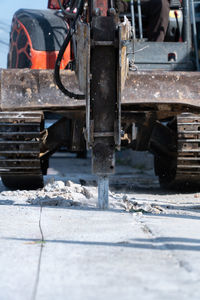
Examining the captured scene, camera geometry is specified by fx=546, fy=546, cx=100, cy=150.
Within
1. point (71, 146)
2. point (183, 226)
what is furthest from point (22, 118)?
point (183, 226)

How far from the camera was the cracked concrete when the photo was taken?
1.80m

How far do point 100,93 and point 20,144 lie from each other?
5.28 ft

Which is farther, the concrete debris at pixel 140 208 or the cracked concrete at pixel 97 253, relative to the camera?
the concrete debris at pixel 140 208

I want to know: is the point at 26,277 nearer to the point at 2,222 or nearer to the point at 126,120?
the point at 2,222

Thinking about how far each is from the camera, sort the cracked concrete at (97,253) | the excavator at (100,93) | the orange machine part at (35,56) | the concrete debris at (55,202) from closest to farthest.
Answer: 1. the cracked concrete at (97,253)
2. the excavator at (100,93)
3. the concrete debris at (55,202)
4. the orange machine part at (35,56)

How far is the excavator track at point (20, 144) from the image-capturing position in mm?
4961

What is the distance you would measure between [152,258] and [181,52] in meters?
4.07

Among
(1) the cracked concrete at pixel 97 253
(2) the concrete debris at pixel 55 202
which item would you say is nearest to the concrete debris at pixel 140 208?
(1) the cracked concrete at pixel 97 253

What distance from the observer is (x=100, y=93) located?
11.7ft

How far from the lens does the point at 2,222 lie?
123 inches

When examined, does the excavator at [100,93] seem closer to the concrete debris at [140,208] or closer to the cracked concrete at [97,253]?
the concrete debris at [140,208]

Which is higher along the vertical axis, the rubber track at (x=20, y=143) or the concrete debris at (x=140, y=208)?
the rubber track at (x=20, y=143)

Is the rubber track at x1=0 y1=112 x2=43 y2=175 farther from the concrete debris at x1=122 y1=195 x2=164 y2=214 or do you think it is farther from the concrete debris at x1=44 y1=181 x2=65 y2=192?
the concrete debris at x1=122 y1=195 x2=164 y2=214

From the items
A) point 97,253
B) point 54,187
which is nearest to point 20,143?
point 54,187
